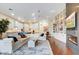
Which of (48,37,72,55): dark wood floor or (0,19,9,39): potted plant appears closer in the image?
(0,19,9,39): potted plant

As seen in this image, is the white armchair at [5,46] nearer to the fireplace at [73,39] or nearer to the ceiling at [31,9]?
the ceiling at [31,9]

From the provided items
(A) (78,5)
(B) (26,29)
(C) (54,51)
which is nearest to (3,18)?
(B) (26,29)

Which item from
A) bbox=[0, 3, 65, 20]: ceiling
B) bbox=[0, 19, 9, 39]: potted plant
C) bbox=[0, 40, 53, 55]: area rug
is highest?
bbox=[0, 3, 65, 20]: ceiling

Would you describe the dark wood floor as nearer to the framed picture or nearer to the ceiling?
the framed picture

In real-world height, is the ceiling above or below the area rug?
above

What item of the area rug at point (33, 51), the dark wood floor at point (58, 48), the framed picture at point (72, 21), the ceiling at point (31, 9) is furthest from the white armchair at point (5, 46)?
the framed picture at point (72, 21)

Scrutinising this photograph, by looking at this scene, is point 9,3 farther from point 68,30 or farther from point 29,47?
point 68,30

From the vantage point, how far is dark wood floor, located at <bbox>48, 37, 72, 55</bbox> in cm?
415

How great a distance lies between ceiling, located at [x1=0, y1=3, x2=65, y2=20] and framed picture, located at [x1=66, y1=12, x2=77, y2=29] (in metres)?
0.38

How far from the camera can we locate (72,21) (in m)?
4.14

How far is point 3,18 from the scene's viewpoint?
13.2 feet

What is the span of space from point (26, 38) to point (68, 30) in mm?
1313

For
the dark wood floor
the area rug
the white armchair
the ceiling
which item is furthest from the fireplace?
the white armchair

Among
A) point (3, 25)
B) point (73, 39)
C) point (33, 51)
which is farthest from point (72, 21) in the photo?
point (3, 25)
